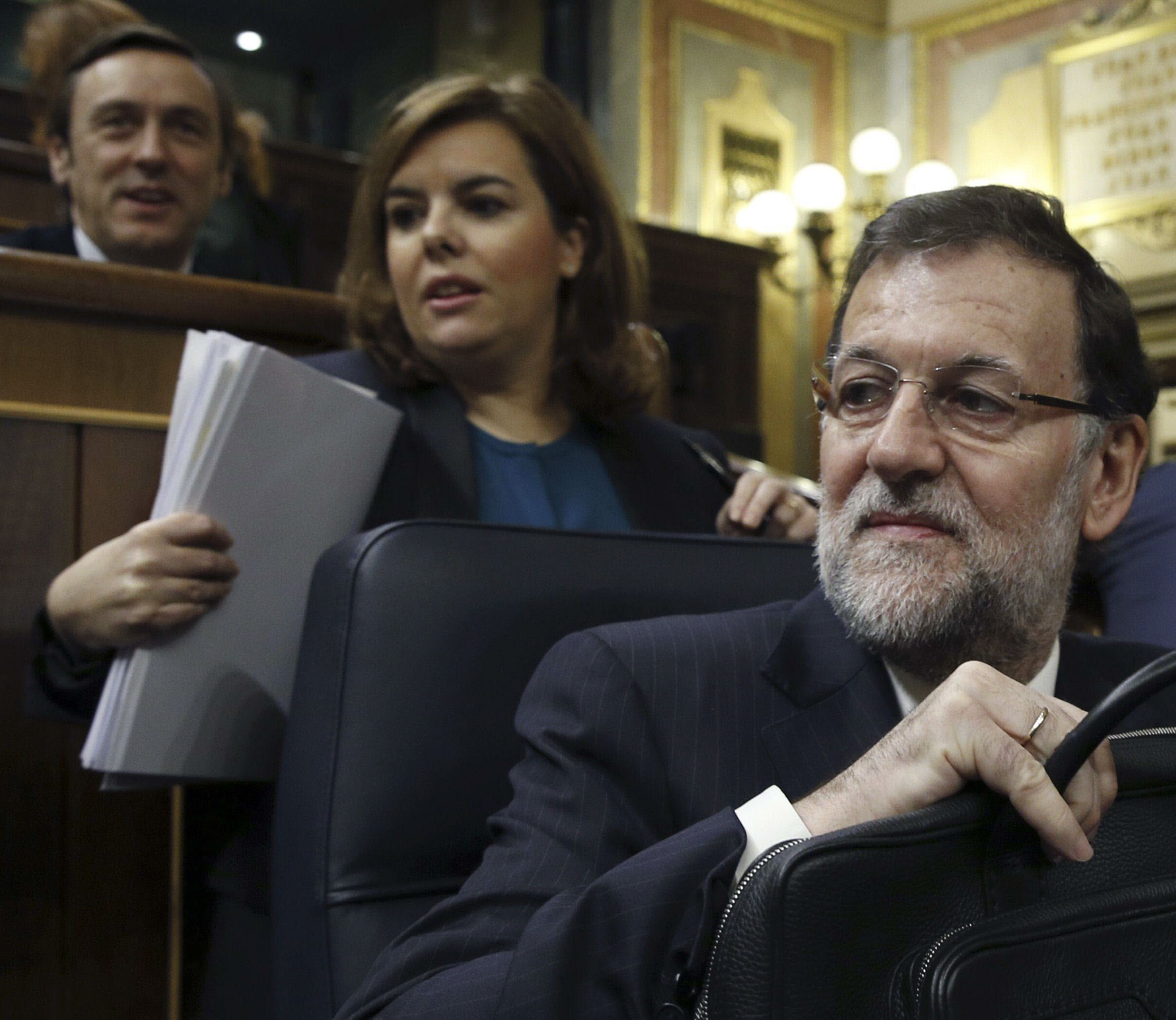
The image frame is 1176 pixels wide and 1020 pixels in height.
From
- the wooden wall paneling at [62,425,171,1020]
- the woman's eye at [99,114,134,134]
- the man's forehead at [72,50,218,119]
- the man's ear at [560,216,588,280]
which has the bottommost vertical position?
the wooden wall paneling at [62,425,171,1020]

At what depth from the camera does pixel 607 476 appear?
1.81m

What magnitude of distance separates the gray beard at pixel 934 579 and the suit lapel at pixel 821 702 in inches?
0.8

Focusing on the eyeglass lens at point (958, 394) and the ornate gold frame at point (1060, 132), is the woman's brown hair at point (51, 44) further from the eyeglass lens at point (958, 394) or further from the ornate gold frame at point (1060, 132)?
the ornate gold frame at point (1060, 132)

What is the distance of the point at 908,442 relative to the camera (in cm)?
106

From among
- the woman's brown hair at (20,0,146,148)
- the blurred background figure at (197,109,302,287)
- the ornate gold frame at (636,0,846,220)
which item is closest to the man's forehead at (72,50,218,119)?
the woman's brown hair at (20,0,146,148)

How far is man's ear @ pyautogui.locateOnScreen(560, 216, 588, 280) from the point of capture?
1.98 metres

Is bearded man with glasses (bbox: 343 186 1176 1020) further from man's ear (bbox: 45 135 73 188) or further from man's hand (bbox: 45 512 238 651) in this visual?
man's ear (bbox: 45 135 73 188)

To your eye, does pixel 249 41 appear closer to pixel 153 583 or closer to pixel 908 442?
pixel 153 583

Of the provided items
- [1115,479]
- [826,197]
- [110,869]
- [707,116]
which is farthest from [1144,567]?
[707,116]

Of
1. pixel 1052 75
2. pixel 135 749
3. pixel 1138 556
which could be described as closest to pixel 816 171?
pixel 1052 75

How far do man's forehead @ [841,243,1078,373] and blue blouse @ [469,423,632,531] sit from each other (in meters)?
0.65

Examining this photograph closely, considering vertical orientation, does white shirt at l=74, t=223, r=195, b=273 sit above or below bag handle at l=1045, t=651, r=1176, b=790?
above

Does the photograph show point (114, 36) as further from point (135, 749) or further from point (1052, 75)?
point (1052, 75)

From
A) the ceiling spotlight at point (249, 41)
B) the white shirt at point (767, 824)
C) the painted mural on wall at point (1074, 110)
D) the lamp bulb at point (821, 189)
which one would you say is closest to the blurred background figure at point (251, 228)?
the white shirt at point (767, 824)
